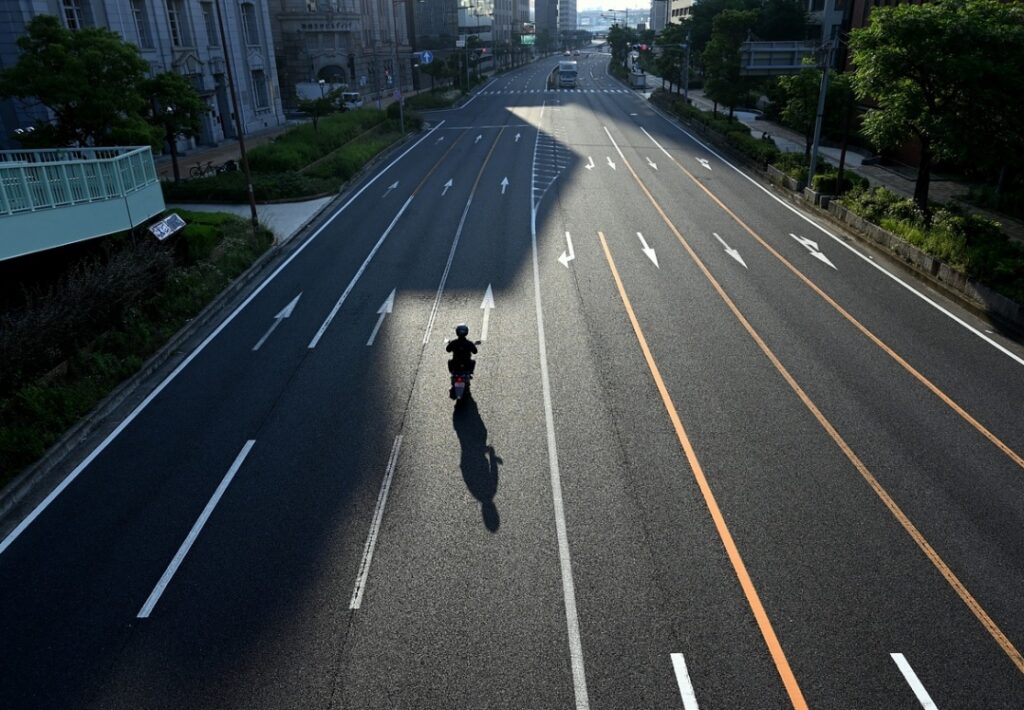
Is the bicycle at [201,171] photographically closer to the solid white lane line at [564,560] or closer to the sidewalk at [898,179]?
the solid white lane line at [564,560]

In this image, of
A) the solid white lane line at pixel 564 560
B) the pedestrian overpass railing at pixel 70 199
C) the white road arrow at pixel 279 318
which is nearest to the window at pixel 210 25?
the pedestrian overpass railing at pixel 70 199

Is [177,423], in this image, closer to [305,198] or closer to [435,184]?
[305,198]

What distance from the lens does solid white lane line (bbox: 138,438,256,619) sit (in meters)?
9.40

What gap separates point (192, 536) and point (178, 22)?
1909 inches

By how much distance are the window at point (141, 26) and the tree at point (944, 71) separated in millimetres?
41784

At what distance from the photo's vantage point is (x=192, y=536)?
35.1 feet

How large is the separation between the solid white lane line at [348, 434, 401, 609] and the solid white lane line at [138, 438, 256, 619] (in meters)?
2.80

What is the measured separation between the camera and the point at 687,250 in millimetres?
24531

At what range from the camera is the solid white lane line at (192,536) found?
9.40 meters

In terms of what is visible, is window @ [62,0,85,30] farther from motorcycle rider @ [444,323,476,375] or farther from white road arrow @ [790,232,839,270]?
white road arrow @ [790,232,839,270]

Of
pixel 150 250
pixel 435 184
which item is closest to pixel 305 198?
pixel 435 184

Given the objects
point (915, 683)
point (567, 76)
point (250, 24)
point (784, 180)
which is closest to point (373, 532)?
point (915, 683)

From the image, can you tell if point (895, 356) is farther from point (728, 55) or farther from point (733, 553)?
point (728, 55)

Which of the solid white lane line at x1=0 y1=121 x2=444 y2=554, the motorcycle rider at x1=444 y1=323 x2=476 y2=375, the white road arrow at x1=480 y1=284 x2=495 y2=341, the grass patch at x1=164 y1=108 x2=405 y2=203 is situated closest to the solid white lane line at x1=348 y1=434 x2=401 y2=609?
the motorcycle rider at x1=444 y1=323 x2=476 y2=375
